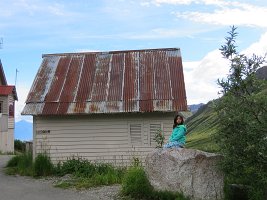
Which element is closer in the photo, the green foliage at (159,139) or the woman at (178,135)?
the woman at (178,135)

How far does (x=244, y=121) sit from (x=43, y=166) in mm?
9208

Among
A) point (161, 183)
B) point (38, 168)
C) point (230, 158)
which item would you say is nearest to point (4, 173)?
point (38, 168)

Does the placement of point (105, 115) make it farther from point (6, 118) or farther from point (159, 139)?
point (6, 118)

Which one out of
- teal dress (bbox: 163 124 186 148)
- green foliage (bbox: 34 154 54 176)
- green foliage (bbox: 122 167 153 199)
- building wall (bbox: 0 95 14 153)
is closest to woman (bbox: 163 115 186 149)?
teal dress (bbox: 163 124 186 148)

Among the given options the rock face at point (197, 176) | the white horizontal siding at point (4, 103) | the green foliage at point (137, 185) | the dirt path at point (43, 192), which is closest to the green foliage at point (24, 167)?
the dirt path at point (43, 192)

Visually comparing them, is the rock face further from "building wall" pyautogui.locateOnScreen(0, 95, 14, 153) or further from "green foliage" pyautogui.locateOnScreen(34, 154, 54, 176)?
"building wall" pyautogui.locateOnScreen(0, 95, 14, 153)

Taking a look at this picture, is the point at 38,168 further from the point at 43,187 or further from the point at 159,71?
the point at 159,71

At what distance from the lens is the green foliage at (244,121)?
9281 mm

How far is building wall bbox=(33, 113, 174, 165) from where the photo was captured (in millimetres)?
17281

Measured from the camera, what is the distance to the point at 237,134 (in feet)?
31.4

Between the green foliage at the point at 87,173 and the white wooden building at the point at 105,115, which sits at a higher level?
the white wooden building at the point at 105,115

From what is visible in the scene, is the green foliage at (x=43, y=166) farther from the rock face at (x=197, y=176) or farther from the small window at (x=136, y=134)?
the rock face at (x=197, y=176)

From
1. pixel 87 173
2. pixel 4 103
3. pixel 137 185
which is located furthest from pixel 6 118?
pixel 137 185

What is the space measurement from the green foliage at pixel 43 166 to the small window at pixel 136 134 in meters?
3.09
